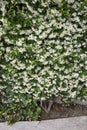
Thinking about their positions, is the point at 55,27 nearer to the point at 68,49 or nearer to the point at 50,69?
the point at 68,49

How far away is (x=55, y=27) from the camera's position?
3.89 m

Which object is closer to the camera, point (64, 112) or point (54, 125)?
point (54, 125)

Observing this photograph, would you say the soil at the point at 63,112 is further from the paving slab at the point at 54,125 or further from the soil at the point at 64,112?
the paving slab at the point at 54,125

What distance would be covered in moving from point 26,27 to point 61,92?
125cm

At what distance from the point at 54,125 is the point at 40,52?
1.20m

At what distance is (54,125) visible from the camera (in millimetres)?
4465

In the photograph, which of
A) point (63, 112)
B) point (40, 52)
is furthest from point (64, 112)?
point (40, 52)

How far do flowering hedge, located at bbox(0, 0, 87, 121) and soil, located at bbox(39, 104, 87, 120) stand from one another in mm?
196

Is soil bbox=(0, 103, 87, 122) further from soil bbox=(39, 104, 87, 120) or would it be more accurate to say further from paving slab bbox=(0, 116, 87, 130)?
paving slab bbox=(0, 116, 87, 130)

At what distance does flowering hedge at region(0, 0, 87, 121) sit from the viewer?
3842mm

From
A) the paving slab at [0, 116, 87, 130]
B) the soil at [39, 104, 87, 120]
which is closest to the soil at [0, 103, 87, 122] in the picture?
the soil at [39, 104, 87, 120]

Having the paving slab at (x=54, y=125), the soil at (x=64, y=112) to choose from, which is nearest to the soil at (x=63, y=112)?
the soil at (x=64, y=112)

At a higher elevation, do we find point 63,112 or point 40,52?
point 40,52

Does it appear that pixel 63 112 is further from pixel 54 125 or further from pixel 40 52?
pixel 40 52
